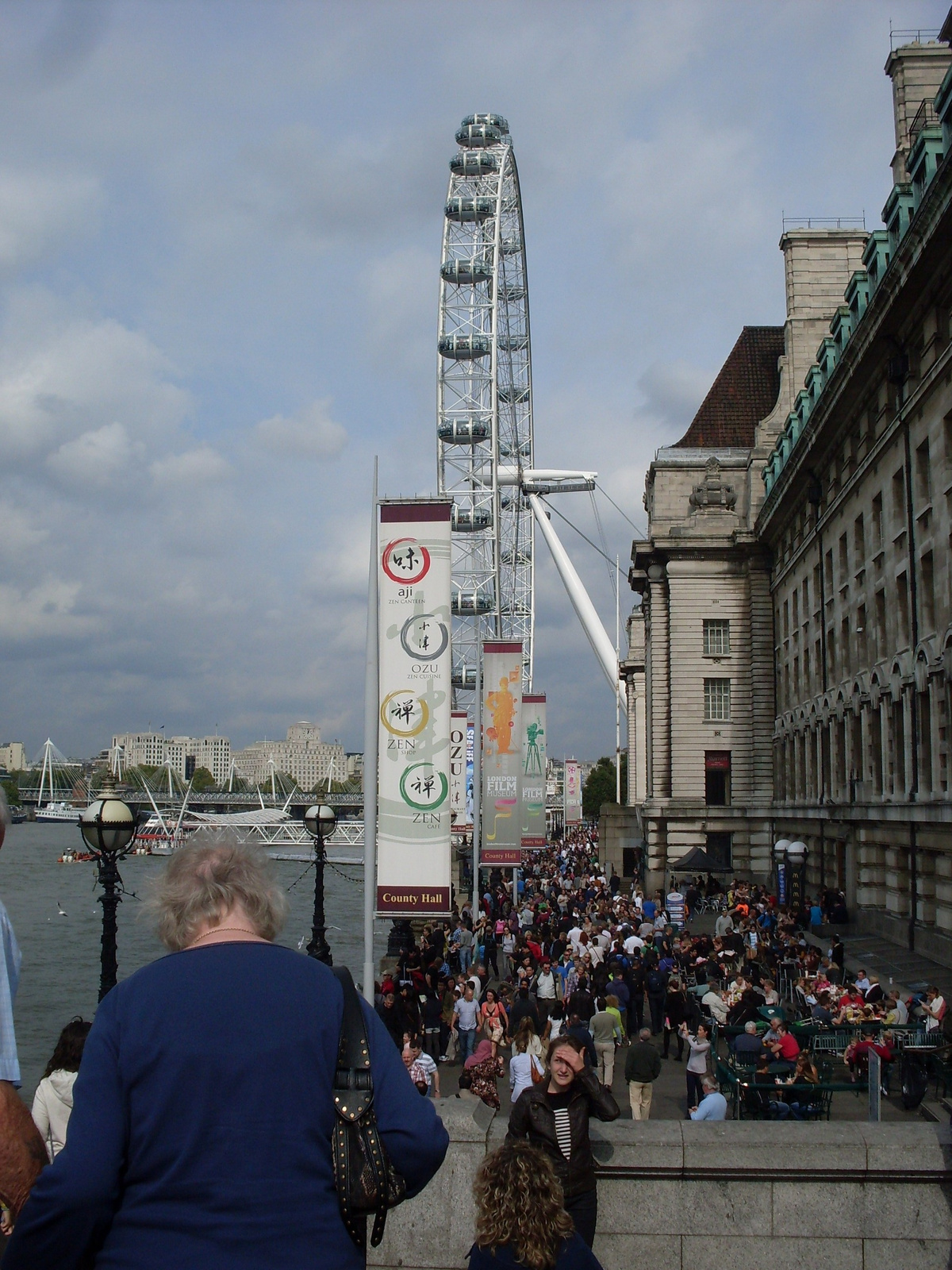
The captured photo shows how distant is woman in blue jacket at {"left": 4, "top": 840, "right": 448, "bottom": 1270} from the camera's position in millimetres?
2818

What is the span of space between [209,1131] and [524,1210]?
6.72ft

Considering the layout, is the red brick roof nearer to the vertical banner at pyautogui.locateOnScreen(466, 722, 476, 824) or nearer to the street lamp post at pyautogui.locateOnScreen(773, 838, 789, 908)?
the vertical banner at pyautogui.locateOnScreen(466, 722, 476, 824)

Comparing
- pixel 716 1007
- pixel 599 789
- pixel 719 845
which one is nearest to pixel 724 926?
pixel 716 1007

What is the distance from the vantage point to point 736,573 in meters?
55.1

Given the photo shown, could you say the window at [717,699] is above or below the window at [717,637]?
below

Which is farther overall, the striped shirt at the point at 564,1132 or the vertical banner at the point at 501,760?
the vertical banner at the point at 501,760

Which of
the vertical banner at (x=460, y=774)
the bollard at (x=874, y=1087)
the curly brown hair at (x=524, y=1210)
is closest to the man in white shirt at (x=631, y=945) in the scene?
the bollard at (x=874, y=1087)

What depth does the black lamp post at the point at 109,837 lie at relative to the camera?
14.0 metres

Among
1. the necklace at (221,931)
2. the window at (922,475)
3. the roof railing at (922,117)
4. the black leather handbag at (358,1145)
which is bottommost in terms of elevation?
the black leather handbag at (358,1145)

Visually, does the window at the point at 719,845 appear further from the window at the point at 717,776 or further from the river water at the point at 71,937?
the river water at the point at 71,937

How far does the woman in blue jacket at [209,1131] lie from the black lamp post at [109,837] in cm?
1148

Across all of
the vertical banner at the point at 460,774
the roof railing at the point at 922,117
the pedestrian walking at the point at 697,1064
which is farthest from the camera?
the vertical banner at the point at 460,774

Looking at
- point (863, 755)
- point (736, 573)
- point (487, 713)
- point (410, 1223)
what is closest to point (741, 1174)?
point (410, 1223)

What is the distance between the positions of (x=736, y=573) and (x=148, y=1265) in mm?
53663
